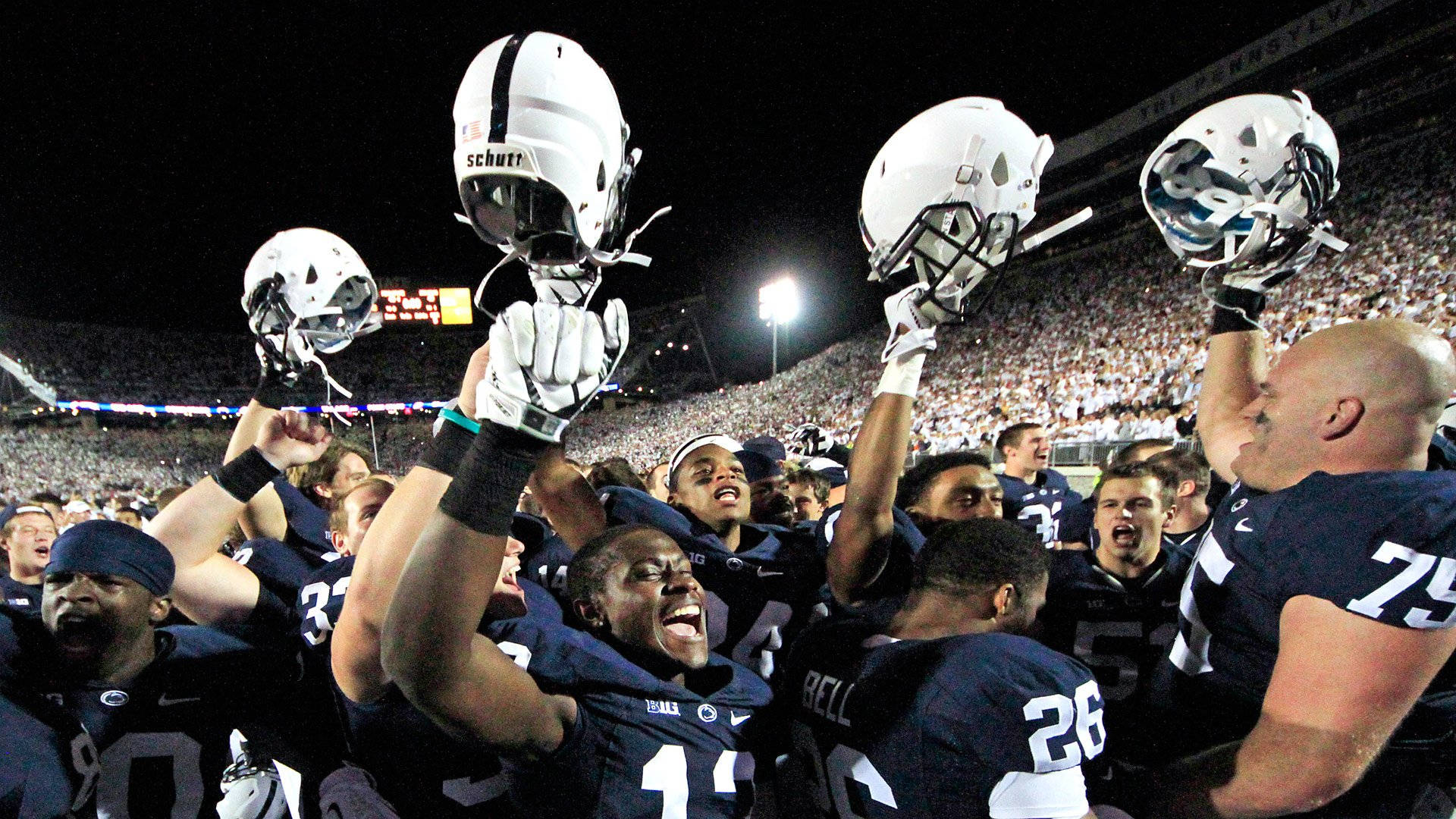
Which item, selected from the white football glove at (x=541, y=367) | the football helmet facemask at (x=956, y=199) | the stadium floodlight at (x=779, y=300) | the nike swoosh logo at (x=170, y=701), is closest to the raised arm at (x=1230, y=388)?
the football helmet facemask at (x=956, y=199)

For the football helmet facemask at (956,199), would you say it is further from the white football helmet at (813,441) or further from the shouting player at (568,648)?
the white football helmet at (813,441)

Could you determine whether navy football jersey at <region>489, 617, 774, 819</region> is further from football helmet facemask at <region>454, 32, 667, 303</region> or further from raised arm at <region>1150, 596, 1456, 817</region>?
raised arm at <region>1150, 596, 1456, 817</region>

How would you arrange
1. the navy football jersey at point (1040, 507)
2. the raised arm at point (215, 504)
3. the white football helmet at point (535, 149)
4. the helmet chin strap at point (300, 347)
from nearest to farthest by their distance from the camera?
the white football helmet at point (535, 149) → the raised arm at point (215, 504) → the helmet chin strap at point (300, 347) → the navy football jersey at point (1040, 507)

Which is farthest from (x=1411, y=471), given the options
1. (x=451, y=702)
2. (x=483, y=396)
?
(x=451, y=702)

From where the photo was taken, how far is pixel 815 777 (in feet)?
6.27

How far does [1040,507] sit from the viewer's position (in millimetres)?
4742

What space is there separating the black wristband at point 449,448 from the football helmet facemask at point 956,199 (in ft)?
3.84

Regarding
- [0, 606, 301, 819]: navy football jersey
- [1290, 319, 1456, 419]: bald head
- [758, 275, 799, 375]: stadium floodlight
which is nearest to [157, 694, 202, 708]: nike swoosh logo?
[0, 606, 301, 819]: navy football jersey

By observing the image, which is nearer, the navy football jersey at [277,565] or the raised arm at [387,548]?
the raised arm at [387,548]

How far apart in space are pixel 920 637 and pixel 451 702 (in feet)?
3.74

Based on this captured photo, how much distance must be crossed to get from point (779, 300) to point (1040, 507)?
2403 centimetres

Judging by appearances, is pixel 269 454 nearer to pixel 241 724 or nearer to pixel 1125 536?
pixel 241 724

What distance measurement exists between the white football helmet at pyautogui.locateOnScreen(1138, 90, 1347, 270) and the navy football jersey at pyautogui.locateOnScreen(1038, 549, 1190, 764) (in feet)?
3.65

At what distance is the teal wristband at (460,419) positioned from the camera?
1.47 metres
